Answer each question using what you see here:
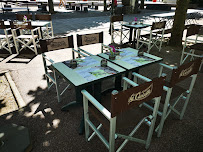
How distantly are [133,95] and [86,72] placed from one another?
3.38 ft

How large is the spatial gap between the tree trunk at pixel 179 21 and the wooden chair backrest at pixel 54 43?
5.26m

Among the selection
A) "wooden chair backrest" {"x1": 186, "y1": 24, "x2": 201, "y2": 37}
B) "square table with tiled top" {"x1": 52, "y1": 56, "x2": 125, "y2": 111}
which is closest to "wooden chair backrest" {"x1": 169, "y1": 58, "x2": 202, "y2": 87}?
"square table with tiled top" {"x1": 52, "y1": 56, "x2": 125, "y2": 111}

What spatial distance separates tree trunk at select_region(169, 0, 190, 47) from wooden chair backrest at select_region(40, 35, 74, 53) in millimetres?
5263

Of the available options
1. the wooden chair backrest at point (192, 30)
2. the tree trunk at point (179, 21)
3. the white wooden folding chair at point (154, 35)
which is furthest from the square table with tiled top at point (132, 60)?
the tree trunk at point (179, 21)

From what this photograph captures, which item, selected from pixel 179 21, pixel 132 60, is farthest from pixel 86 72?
pixel 179 21

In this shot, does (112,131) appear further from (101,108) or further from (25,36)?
(25,36)

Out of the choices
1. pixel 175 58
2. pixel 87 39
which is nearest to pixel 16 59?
pixel 87 39

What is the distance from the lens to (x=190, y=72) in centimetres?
243

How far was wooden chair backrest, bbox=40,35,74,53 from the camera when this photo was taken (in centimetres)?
343

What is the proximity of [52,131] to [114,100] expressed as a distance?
171 cm

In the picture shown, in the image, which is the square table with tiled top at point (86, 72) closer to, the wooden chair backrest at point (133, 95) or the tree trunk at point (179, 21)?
the wooden chair backrest at point (133, 95)

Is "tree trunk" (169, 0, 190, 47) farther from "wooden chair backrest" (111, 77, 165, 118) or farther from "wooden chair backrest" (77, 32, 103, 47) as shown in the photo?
"wooden chair backrest" (111, 77, 165, 118)

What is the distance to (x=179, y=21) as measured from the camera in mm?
6906

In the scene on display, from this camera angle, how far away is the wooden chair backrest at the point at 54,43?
3426 mm
